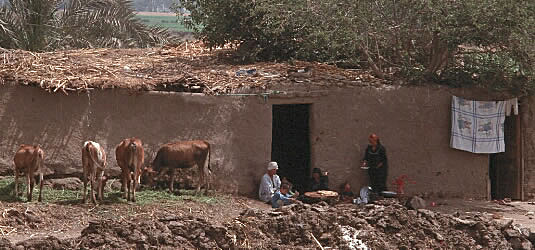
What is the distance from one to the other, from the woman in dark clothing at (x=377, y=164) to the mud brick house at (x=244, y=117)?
0.99ft

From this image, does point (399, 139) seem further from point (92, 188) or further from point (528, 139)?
point (92, 188)

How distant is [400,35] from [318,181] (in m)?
3.07

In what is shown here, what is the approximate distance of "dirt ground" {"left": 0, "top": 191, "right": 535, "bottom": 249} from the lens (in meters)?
11.4

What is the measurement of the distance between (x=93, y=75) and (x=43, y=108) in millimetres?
1034

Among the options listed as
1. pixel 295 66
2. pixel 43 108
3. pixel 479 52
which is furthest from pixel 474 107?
pixel 43 108

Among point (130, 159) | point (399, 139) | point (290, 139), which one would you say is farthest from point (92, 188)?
point (290, 139)

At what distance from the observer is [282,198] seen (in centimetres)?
1420

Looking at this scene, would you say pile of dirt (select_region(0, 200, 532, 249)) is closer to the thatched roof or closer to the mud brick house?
the mud brick house

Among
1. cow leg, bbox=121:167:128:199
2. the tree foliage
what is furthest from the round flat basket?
cow leg, bbox=121:167:128:199

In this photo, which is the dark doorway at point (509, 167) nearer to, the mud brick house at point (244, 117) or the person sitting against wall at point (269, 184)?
the mud brick house at point (244, 117)

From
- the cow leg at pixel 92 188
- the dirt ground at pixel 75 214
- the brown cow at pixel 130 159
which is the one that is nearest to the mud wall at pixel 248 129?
the brown cow at pixel 130 159

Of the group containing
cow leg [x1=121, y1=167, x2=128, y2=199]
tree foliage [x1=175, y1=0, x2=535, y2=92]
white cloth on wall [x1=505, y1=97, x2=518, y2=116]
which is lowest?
cow leg [x1=121, y1=167, x2=128, y2=199]

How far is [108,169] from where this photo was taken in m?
14.4

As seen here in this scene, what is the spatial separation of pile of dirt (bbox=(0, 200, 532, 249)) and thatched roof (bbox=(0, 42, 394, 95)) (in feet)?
8.51
